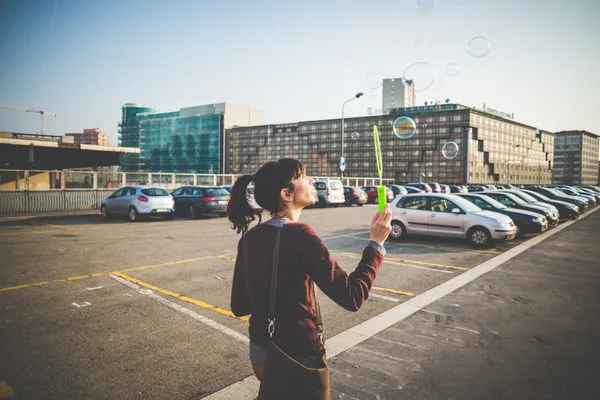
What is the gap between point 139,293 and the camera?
5922 mm

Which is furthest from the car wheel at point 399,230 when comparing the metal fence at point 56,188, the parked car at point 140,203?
the metal fence at point 56,188

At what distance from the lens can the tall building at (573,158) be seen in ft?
529

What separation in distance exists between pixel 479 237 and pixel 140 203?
1289 cm

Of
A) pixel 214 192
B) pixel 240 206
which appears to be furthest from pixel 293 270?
pixel 214 192

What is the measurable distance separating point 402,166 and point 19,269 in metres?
106

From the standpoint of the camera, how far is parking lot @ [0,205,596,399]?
3406 mm

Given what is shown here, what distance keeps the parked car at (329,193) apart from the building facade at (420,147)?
223ft

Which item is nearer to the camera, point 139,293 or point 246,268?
point 246,268

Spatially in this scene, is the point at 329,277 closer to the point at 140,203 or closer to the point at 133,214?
the point at 140,203

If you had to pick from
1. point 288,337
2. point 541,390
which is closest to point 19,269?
point 288,337

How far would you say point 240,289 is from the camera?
2.03 metres

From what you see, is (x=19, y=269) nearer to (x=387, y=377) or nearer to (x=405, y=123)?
(x=387, y=377)

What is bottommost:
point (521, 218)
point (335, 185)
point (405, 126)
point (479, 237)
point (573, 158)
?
point (479, 237)

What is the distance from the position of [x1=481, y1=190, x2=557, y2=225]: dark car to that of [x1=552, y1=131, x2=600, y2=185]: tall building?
178 m
